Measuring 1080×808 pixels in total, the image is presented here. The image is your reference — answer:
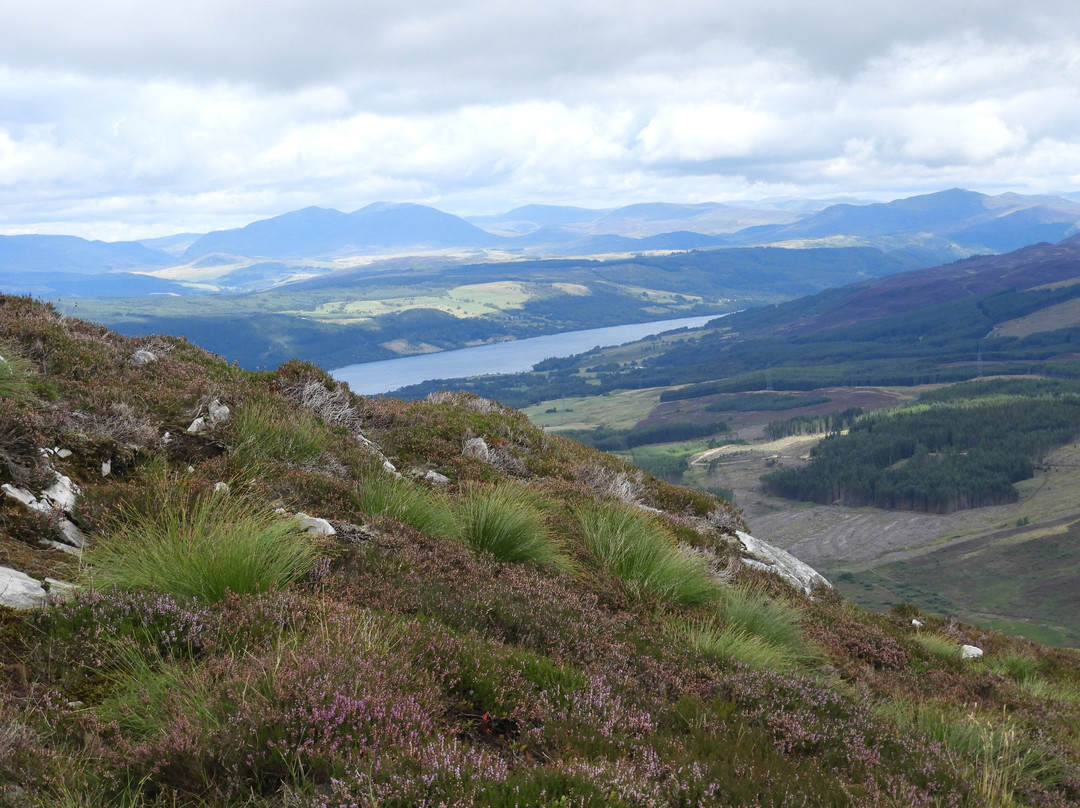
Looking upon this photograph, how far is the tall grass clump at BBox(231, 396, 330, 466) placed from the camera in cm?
1002

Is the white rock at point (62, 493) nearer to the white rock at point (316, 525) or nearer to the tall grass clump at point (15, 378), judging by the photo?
the tall grass clump at point (15, 378)

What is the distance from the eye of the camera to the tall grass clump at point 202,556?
5.47 metres

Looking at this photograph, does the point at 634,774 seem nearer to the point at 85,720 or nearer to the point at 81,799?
the point at 81,799

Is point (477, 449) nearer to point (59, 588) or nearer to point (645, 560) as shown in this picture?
point (645, 560)

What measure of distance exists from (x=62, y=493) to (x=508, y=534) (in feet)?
14.8

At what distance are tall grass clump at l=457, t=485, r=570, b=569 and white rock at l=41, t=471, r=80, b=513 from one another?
3.89m

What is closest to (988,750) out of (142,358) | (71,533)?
(71,533)

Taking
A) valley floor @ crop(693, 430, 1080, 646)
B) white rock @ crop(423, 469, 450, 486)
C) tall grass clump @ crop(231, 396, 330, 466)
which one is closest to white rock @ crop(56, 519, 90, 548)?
tall grass clump @ crop(231, 396, 330, 466)

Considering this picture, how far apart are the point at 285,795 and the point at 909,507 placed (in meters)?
177

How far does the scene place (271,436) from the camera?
1043cm

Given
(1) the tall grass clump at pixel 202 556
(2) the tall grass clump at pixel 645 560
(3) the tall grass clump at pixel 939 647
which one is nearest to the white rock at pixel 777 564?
(3) the tall grass clump at pixel 939 647

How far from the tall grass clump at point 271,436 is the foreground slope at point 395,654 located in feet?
0.14

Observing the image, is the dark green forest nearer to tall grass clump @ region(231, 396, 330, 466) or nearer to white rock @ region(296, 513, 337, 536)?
tall grass clump @ region(231, 396, 330, 466)

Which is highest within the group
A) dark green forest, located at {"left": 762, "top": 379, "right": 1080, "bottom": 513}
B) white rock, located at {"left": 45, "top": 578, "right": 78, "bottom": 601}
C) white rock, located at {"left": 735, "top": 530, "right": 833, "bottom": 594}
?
white rock, located at {"left": 45, "top": 578, "right": 78, "bottom": 601}
